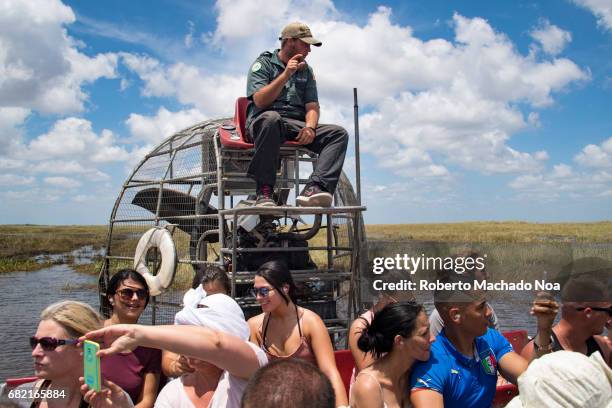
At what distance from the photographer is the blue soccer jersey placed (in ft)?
9.50

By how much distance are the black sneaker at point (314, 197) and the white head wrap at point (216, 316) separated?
2836 millimetres

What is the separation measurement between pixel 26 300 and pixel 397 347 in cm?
2077

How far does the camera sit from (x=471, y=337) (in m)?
3.07

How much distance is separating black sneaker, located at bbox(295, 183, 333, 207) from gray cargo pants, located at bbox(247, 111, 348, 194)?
0.29 ft

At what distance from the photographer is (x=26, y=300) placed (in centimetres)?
2052

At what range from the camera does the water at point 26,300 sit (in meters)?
11.9

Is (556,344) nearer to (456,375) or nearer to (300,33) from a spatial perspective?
(456,375)

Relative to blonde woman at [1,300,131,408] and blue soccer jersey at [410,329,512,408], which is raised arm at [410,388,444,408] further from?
blonde woman at [1,300,131,408]

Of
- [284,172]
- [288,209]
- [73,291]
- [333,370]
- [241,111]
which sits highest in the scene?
[241,111]

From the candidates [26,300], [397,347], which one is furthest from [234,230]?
[26,300]

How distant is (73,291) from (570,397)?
2164 cm

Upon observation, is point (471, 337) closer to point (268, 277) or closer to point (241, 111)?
point (268, 277)

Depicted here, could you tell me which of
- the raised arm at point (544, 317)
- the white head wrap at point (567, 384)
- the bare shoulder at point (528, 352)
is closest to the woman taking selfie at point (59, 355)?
the white head wrap at point (567, 384)

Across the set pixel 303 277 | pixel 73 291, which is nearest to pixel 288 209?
pixel 303 277
